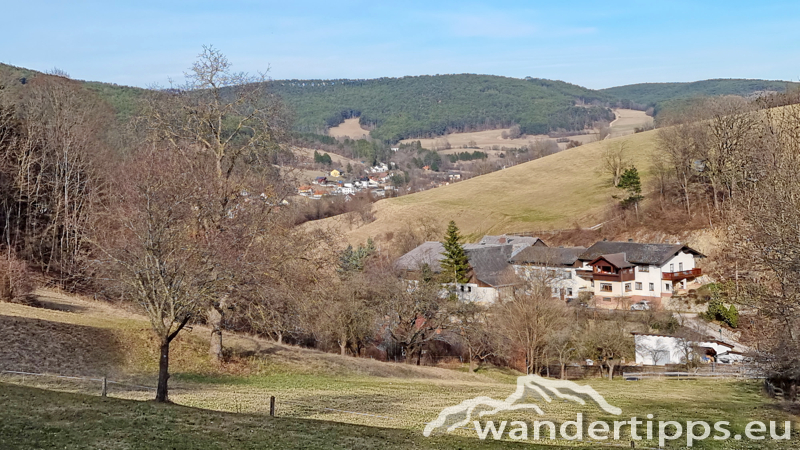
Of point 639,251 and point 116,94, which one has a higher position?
point 116,94

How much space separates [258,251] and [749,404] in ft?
71.5

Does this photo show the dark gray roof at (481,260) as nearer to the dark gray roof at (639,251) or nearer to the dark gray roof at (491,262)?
the dark gray roof at (491,262)

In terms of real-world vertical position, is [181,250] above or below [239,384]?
above

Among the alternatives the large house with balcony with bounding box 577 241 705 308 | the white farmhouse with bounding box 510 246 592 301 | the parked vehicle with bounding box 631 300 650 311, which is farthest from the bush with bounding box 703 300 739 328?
the white farmhouse with bounding box 510 246 592 301

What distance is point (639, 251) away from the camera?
71.1 m

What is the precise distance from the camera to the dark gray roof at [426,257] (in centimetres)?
7499

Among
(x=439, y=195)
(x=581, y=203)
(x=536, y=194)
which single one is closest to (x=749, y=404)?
(x=581, y=203)

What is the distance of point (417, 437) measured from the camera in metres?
17.3

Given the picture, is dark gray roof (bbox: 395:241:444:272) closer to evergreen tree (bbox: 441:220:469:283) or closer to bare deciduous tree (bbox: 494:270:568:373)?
evergreen tree (bbox: 441:220:469:283)

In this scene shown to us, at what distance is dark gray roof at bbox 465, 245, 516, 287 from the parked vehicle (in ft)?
39.9

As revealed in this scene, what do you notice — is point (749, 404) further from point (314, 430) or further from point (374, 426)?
point (314, 430)

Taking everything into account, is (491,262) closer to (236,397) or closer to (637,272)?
(637,272)

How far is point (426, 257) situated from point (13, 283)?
162ft

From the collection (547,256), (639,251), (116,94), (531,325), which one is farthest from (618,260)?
(116,94)
